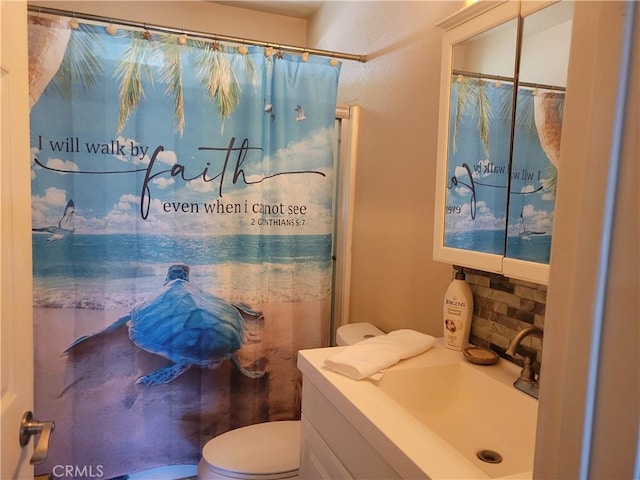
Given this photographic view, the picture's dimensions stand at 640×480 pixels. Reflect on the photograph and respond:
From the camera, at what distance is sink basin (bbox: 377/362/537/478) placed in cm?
95

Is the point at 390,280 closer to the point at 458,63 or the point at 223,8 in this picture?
the point at 458,63

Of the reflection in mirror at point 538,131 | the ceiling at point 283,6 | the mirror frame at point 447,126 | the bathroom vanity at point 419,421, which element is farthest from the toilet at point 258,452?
the ceiling at point 283,6

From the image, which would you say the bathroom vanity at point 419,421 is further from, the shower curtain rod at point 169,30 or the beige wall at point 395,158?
the shower curtain rod at point 169,30

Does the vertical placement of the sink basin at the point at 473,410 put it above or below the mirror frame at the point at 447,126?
below

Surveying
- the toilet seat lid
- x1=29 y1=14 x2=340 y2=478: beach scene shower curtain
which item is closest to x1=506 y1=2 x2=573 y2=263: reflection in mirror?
x1=29 y1=14 x2=340 y2=478: beach scene shower curtain

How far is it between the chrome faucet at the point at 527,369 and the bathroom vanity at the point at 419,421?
→ 0.02 m

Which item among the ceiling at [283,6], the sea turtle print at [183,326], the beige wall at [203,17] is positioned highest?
the ceiling at [283,6]

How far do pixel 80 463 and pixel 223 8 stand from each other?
2.45 metres

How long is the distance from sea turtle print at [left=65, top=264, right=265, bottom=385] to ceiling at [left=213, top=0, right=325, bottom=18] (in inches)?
66.1

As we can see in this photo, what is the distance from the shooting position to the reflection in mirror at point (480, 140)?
1.13m

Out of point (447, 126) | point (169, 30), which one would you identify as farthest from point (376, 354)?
point (169, 30)

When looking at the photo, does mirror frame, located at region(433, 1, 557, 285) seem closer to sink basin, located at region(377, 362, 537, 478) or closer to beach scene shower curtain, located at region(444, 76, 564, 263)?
beach scene shower curtain, located at region(444, 76, 564, 263)

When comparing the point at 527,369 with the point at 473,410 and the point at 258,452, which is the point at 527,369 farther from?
the point at 258,452

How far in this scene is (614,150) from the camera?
1.09 feet
